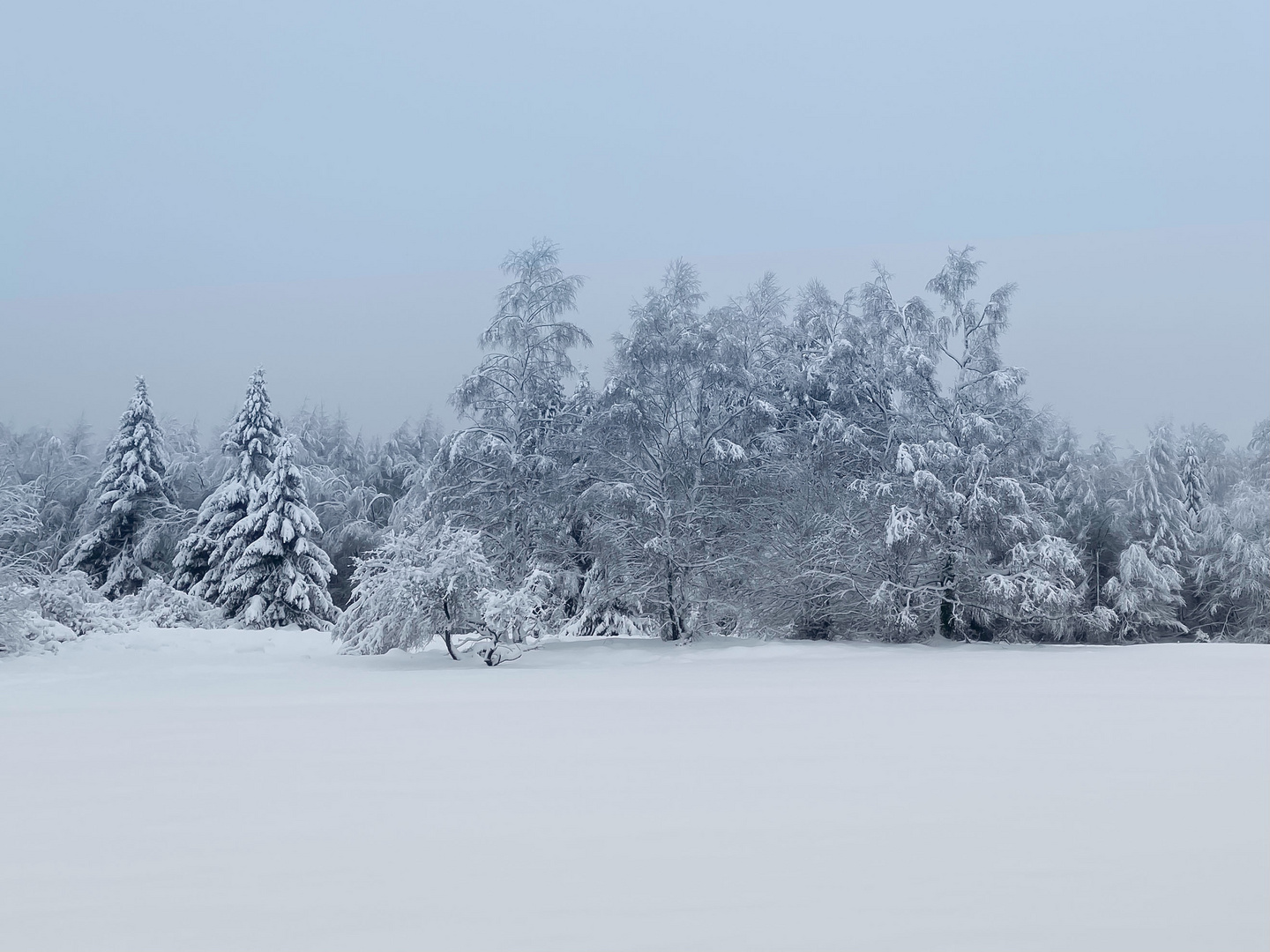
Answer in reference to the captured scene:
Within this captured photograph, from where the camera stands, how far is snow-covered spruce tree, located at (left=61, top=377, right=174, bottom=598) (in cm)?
3309

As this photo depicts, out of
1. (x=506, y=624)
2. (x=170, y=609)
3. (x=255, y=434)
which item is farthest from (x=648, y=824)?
(x=255, y=434)

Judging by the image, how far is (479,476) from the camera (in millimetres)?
21609

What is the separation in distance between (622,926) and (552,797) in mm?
1933

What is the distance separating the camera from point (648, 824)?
4.68 metres

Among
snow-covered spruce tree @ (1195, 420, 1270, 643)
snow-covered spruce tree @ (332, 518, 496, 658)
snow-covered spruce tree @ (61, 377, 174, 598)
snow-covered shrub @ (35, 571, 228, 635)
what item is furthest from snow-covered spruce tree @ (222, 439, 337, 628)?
snow-covered spruce tree @ (1195, 420, 1270, 643)

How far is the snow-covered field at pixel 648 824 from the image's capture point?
3441mm

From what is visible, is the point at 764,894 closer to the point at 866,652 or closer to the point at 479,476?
the point at 866,652

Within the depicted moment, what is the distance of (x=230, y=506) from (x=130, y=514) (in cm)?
480

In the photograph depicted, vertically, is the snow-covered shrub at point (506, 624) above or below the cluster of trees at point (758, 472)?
below

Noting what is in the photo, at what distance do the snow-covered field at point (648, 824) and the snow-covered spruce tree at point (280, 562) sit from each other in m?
21.0

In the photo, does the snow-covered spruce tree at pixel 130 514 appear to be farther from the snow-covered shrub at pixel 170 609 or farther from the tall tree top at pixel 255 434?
the snow-covered shrub at pixel 170 609

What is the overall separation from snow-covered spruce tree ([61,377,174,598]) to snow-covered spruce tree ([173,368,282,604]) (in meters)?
2.25

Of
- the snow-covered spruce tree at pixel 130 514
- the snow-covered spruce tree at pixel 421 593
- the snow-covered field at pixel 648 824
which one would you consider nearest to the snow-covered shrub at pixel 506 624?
the snow-covered spruce tree at pixel 421 593

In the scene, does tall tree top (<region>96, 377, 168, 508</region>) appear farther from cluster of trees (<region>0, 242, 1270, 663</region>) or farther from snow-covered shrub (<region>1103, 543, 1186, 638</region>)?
snow-covered shrub (<region>1103, 543, 1186, 638</region>)
